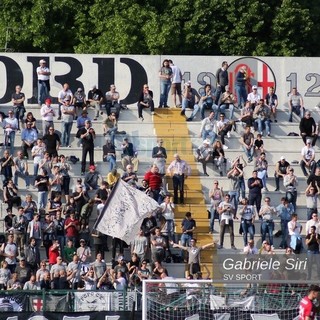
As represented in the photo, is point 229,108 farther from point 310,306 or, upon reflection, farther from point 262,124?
point 310,306

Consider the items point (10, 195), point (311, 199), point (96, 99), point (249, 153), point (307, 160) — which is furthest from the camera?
point (96, 99)

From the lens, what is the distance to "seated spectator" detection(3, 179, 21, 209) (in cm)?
4478

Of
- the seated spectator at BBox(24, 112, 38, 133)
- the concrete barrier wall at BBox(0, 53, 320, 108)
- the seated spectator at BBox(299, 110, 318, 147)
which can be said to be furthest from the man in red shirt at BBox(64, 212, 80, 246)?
the seated spectator at BBox(299, 110, 318, 147)

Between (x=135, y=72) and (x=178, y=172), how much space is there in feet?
22.4

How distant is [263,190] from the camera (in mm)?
46875

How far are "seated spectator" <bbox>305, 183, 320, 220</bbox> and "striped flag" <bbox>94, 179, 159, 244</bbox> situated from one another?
8.92 meters

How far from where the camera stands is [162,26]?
5856 centimetres

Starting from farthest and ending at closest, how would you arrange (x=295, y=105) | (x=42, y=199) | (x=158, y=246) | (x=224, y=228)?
(x=295, y=105) → (x=42, y=199) → (x=224, y=228) → (x=158, y=246)

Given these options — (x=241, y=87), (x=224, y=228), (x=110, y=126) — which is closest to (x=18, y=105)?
(x=110, y=126)

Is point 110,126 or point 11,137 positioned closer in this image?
point 11,137

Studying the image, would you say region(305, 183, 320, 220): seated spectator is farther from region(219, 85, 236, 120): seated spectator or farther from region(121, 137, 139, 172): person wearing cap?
region(121, 137, 139, 172): person wearing cap

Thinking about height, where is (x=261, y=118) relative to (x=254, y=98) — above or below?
below

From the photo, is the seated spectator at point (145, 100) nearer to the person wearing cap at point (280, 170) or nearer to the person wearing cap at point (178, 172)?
the person wearing cap at point (178, 172)

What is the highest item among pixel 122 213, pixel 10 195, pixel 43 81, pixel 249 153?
pixel 43 81
